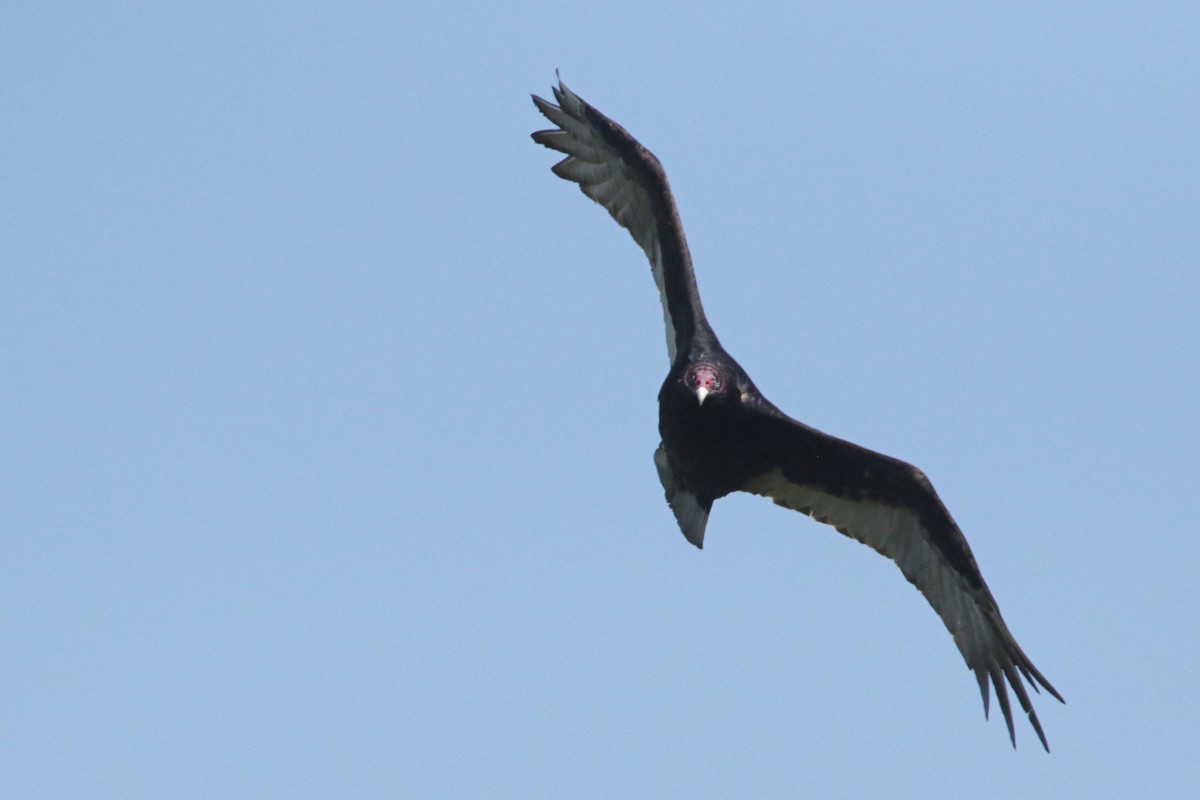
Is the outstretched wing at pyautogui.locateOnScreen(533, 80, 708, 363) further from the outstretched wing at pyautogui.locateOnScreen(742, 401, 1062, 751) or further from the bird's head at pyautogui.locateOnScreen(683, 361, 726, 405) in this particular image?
the outstretched wing at pyautogui.locateOnScreen(742, 401, 1062, 751)

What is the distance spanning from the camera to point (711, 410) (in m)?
9.53

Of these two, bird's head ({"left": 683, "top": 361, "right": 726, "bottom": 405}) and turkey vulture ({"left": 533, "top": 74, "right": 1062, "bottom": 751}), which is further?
turkey vulture ({"left": 533, "top": 74, "right": 1062, "bottom": 751})

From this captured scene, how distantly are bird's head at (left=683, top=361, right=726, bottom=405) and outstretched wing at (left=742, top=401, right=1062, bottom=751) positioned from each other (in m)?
0.43

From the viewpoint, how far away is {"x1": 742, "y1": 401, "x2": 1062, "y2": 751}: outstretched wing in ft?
32.8

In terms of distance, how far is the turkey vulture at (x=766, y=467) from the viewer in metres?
9.71

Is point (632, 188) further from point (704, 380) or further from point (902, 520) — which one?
point (902, 520)

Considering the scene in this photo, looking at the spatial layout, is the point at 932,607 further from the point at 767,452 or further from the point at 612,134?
the point at 612,134

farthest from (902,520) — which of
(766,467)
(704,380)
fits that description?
(704,380)

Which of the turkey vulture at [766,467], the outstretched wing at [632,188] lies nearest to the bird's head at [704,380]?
the turkey vulture at [766,467]

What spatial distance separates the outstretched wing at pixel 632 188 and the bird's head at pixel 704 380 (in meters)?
0.41

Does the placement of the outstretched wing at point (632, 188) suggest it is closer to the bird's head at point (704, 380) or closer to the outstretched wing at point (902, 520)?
the bird's head at point (704, 380)

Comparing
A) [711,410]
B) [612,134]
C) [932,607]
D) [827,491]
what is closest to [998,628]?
[932,607]

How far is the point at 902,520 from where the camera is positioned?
10453 millimetres

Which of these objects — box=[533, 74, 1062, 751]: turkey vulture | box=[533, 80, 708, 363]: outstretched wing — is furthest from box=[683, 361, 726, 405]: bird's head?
box=[533, 80, 708, 363]: outstretched wing
